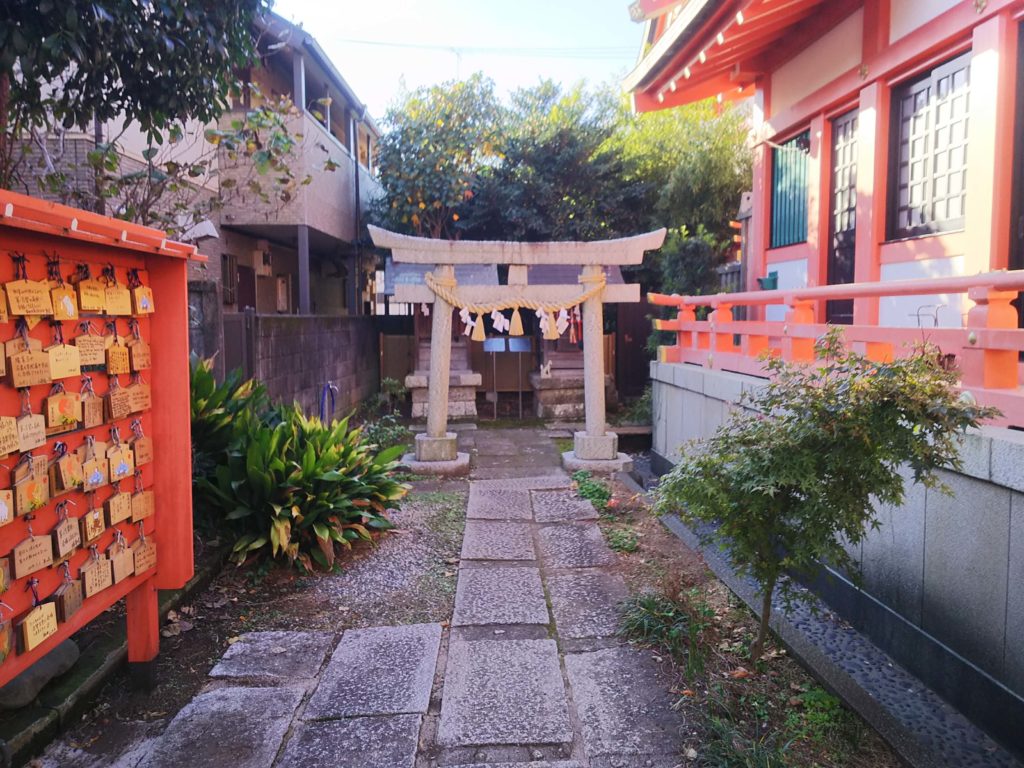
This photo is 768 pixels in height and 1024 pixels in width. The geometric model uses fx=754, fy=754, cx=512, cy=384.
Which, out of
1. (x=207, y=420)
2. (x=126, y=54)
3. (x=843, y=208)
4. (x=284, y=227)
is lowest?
(x=207, y=420)

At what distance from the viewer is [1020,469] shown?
3238mm

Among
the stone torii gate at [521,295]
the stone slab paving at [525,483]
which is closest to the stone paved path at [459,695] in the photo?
the stone slab paving at [525,483]

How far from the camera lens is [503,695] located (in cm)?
350

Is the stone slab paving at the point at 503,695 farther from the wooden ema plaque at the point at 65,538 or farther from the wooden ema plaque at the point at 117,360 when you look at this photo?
the wooden ema plaque at the point at 117,360

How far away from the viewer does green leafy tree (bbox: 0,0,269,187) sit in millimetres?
3586

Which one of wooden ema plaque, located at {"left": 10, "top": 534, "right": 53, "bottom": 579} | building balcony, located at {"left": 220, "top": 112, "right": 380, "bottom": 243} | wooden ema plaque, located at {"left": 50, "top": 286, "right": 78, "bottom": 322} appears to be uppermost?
building balcony, located at {"left": 220, "top": 112, "right": 380, "bottom": 243}

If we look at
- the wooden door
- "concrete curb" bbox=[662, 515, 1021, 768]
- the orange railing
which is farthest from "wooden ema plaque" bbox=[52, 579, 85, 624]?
the wooden door

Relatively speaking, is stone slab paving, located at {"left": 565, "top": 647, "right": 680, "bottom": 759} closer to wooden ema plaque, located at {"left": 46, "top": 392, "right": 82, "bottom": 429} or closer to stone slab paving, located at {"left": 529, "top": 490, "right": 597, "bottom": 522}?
wooden ema plaque, located at {"left": 46, "top": 392, "right": 82, "bottom": 429}

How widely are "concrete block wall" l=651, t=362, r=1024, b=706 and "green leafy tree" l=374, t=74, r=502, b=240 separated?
1136 cm

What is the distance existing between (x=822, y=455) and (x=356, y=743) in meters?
2.25

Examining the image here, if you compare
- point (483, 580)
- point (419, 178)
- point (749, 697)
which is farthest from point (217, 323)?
point (419, 178)

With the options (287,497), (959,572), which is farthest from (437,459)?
(959,572)

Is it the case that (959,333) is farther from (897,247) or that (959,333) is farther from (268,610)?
(268,610)

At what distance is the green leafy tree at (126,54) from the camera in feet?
11.8
